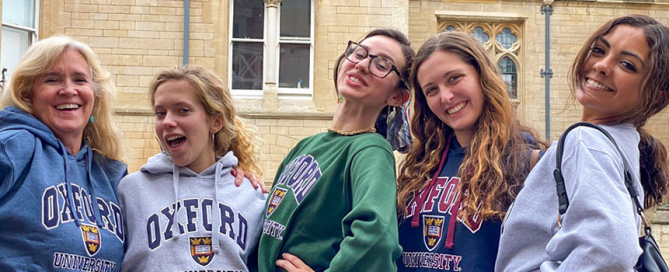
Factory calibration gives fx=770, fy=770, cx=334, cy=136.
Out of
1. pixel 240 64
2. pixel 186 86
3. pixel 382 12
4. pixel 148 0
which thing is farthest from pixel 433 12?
pixel 186 86

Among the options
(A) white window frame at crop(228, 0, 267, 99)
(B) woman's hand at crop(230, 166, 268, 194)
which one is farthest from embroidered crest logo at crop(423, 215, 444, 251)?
(A) white window frame at crop(228, 0, 267, 99)

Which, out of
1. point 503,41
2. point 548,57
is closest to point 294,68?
point 503,41

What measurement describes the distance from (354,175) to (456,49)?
647 mm

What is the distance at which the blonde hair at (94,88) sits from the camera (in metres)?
3.15

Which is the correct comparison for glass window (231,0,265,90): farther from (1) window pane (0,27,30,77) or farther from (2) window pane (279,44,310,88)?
(1) window pane (0,27,30,77)

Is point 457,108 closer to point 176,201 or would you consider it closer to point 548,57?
point 176,201

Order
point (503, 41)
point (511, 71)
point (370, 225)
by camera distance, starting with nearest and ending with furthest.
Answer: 1. point (370, 225)
2. point (503, 41)
3. point (511, 71)

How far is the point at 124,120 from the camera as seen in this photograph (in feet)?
39.2

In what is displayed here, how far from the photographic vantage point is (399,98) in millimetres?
3168

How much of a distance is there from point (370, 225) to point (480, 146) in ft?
1.97

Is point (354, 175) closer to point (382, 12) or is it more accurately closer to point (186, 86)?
point (186, 86)

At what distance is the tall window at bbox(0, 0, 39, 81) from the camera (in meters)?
11.5

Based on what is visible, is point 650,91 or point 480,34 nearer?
point 650,91

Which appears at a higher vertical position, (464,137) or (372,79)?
(372,79)
